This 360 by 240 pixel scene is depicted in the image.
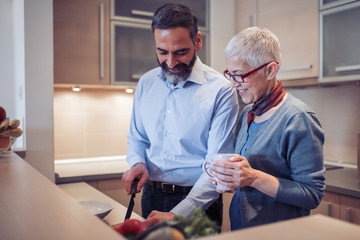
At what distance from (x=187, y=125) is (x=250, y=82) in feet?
A: 1.16

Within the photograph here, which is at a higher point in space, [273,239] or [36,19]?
[36,19]

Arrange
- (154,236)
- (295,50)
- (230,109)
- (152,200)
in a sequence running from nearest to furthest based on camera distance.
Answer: (154,236) < (230,109) < (152,200) < (295,50)

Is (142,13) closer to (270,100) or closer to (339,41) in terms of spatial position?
(339,41)

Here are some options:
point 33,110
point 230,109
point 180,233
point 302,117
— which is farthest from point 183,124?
point 33,110

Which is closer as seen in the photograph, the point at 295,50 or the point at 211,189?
the point at 211,189

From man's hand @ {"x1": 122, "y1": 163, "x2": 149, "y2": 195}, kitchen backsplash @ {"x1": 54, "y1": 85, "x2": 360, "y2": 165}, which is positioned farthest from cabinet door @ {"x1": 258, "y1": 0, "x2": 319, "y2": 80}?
man's hand @ {"x1": 122, "y1": 163, "x2": 149, "y2": 195}

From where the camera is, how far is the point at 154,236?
1.55ft

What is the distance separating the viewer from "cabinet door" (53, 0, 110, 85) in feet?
7.67

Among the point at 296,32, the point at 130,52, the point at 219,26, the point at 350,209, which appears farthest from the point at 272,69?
the point at 219,26

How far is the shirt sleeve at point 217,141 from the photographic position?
4.04 ft

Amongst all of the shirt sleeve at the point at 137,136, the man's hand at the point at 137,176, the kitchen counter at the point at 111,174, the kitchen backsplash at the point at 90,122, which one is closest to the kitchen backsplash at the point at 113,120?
the kitchen backsplash at the point at 90,122

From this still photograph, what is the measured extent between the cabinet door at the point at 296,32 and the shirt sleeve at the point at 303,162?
4.22ft

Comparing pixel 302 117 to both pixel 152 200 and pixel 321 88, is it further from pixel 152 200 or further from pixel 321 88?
pixel 321 88

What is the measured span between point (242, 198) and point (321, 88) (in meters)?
1.66
